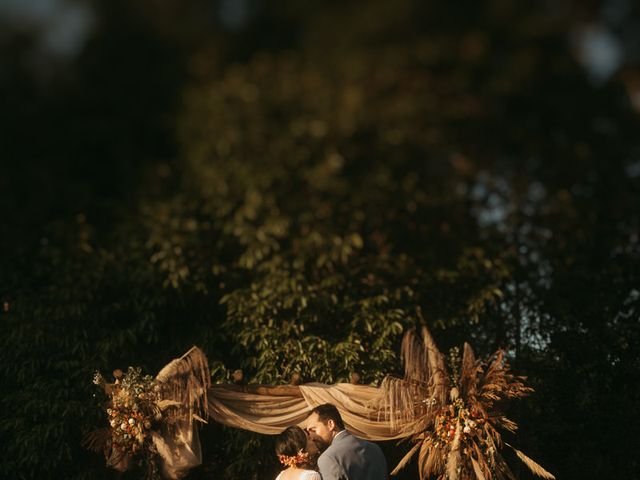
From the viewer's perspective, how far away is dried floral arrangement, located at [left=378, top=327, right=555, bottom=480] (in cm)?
716

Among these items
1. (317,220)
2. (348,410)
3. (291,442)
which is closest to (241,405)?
(348,410)

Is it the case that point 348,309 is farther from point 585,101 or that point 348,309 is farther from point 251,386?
point 585,101

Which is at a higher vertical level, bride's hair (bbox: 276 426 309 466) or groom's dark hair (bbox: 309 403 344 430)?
groom's dark hair (bbox: 309 403 344 430)

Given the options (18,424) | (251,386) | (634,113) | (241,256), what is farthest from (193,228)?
(634,113)

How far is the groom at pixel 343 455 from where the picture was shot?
6.29 meters

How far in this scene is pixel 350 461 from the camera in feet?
20.7

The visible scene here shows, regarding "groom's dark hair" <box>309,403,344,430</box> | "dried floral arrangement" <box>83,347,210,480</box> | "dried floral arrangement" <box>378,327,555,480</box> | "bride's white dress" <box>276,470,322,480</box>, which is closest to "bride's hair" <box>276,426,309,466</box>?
"bride's white dress" <box>276,470,322,480</box>

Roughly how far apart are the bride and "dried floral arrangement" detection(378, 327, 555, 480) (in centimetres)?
101

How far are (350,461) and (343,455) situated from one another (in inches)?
2.7

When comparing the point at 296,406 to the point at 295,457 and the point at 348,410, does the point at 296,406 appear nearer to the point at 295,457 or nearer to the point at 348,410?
the point at 348,410

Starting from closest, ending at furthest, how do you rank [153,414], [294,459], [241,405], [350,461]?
1. [350,461]
2. [294,459]
3. [153,414]
4. [241,405]

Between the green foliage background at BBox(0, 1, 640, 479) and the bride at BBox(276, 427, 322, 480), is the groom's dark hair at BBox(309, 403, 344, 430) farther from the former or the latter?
the green foliage background at BBox(0, 1, 640, 479)

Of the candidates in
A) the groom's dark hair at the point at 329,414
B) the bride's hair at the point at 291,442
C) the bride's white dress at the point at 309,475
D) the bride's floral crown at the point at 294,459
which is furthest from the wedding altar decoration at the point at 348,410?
the bride's white dress at the point at 309,475

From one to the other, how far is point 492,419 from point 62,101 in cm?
451
